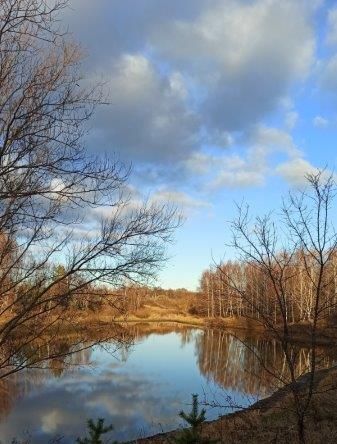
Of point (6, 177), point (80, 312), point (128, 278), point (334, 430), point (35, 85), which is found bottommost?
point (334, 430)

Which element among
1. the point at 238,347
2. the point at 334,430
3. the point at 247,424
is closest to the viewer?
the point at 334,430

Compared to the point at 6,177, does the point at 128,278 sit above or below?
below

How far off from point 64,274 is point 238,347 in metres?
30.2

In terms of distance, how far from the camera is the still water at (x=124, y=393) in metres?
15.0

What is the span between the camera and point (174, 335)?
4581cm

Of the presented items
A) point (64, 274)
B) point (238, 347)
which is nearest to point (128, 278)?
point (64, 274)

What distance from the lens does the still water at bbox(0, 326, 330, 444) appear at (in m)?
15.0

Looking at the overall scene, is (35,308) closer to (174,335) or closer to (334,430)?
(334,430)

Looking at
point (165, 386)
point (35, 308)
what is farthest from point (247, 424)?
point (165, 386)

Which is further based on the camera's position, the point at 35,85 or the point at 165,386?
the point at 165,386

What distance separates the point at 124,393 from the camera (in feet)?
64.5

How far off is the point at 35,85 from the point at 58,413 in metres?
13.9

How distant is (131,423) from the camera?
16078mm

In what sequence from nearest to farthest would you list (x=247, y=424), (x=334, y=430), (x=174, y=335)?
(x=334, y=430), (x=247, y=424), (x=174, y=335)
